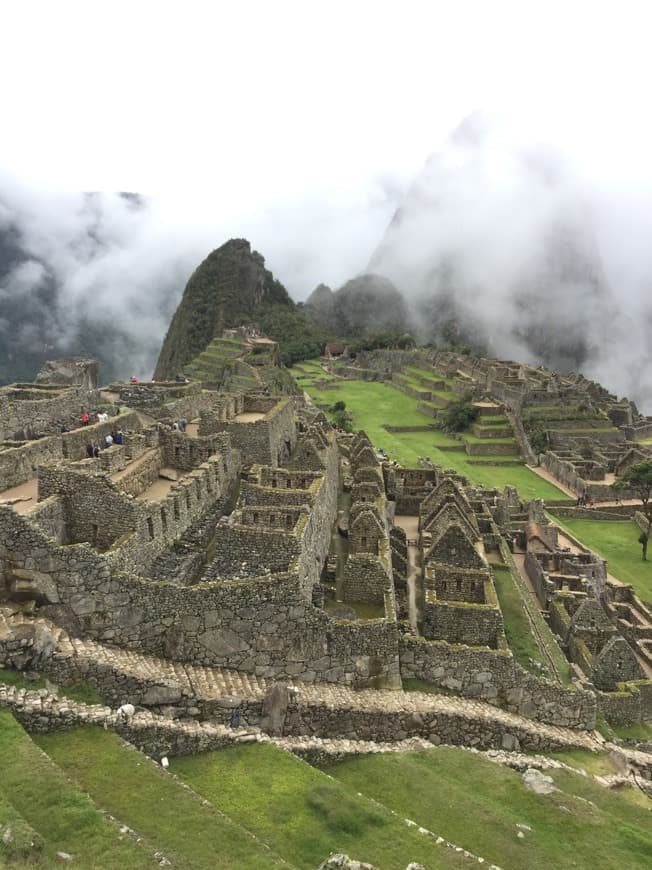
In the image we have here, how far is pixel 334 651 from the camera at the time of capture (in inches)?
617

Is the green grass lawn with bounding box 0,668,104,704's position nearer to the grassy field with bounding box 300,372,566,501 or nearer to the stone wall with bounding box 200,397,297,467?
the stone wall with bounding box 200,397,297,467

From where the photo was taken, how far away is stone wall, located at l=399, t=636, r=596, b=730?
1731 centimetres

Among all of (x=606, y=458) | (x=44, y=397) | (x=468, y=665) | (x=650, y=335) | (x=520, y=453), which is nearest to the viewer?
(x=468, y=665)

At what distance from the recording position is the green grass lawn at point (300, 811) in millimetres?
10367

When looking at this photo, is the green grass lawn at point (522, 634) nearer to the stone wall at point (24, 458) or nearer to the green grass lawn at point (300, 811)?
the green grass lawn at point (300, 811)

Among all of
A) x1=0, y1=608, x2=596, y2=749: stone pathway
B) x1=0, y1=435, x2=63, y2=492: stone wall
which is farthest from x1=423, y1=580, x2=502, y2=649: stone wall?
x1=0, y1=435, x2=63, y2=492: stone wall

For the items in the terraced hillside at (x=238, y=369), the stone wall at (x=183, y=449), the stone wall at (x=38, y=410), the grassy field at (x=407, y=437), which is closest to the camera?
the stone wall at (x=183, y=449)

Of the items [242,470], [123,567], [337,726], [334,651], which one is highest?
[242,470]

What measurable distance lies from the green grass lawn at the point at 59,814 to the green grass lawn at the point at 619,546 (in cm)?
3384

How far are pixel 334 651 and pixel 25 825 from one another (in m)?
8.32

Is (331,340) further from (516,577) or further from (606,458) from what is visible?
(516,577)

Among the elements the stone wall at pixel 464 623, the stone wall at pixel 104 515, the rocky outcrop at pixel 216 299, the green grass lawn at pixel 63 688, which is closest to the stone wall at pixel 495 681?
the stone wall at pixel 464 623

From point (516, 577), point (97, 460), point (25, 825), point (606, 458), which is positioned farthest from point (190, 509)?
point (606, 458)

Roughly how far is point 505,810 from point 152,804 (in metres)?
7.28
